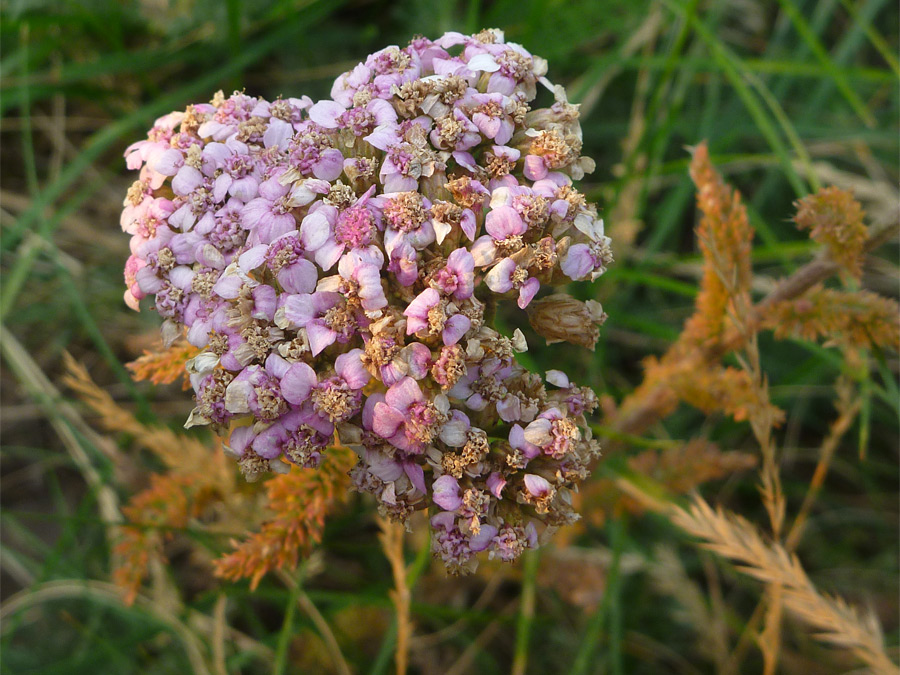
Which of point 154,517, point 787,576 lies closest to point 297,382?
point 154,517

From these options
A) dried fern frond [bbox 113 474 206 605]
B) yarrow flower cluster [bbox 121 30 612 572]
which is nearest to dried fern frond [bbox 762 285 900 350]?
yarrow flower cluster [bbox 121 30 612 572]

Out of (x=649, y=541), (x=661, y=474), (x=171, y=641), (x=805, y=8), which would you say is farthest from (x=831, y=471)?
(x=171, y=641)

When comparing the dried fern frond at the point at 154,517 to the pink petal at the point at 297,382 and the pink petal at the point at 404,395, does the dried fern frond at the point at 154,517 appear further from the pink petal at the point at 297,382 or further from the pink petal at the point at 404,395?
the pink petal at the point at 404,395

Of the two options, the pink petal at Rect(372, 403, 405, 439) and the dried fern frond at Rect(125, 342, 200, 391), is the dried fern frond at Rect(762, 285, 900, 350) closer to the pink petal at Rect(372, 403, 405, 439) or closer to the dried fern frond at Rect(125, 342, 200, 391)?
the pink petal at Rect(372, 403, 405, 439)

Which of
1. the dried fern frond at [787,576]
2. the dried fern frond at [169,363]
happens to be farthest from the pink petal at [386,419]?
the dried fern frond at [787,576]

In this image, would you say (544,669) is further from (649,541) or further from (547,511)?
(547,511)
